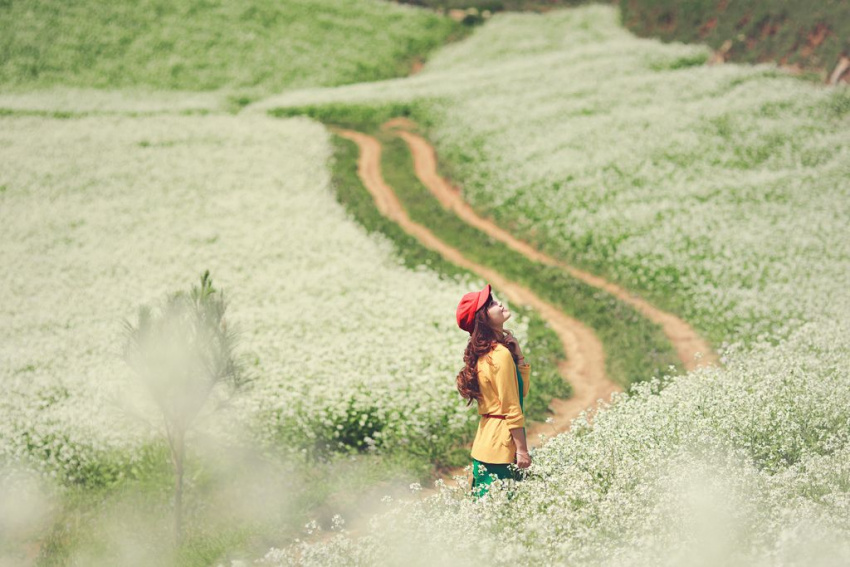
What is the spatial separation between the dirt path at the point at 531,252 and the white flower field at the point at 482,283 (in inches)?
17.1

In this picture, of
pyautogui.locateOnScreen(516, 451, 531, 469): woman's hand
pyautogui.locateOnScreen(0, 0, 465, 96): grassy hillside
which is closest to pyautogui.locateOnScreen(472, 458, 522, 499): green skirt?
pyautogui.locateOnScreen(516, 451, 531, 469): woman's hand

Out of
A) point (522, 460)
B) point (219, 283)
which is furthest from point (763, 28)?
point (522, 460)

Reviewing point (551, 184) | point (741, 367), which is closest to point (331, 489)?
point (741, 367)

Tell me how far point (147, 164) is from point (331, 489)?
72.9 feet

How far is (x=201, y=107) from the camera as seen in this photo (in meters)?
39.2

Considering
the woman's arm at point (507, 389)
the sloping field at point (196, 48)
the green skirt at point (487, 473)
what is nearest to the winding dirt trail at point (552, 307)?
the green skirt at point (487, 473)

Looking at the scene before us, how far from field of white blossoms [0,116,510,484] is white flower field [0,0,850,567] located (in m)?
0.09

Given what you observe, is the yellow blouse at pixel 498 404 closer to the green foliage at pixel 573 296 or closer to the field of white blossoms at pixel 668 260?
the field of white blossoms at pixel 668 260

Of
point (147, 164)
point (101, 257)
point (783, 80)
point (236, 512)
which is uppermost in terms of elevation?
point (783, 80)

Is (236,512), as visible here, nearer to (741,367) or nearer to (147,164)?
(741,367)

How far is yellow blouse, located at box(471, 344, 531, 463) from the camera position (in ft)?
24.2

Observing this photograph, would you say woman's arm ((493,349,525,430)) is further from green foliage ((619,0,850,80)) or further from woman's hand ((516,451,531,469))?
green foliage ((619,0,850,80))

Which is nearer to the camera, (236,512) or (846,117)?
(236,512)

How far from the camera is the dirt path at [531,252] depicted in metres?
16.2
